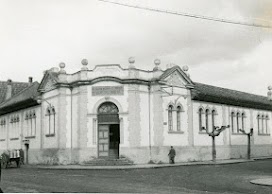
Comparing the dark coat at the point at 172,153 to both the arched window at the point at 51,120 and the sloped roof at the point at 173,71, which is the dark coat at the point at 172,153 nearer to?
the sloped roof at the point at 173,71

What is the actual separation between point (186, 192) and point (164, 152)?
38.1ft

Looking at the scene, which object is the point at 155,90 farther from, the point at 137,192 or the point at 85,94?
the point at 137,192

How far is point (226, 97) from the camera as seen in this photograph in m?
26.3

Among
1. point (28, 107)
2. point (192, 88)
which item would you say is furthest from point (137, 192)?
point (28, 107)

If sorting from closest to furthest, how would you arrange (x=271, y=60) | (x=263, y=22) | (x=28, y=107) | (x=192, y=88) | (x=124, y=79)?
(x=263, y=22) < (x=271, y=60) < (x=124, y=79) < (x=192, y=88) < (x=28, y=107)

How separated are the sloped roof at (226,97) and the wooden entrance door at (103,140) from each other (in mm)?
5401

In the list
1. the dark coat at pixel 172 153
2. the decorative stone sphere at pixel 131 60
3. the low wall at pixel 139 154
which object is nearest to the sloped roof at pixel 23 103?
the low wall at pixel 139 154

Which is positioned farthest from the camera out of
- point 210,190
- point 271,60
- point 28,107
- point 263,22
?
point 28,107

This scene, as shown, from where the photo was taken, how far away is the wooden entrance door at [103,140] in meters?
21.2

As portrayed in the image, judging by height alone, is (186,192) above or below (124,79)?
below

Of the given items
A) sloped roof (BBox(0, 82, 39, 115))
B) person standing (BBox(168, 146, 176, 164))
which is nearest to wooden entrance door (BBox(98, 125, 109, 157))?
person standing (BBox(168, 146, 176, 164))

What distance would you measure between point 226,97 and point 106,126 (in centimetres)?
861

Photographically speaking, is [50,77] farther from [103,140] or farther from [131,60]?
[131,60]

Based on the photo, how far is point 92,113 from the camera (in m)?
21.2
